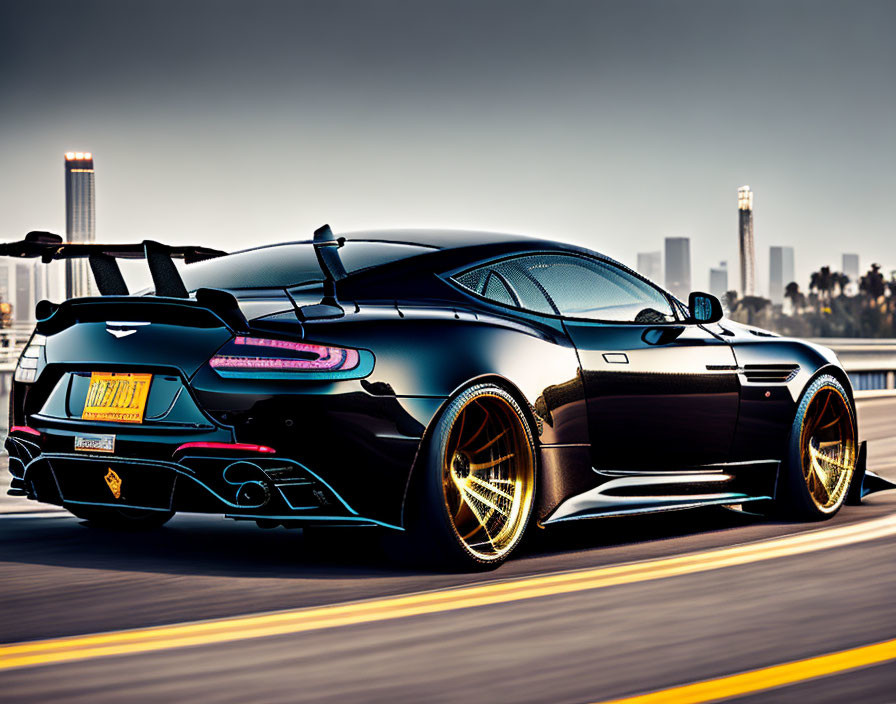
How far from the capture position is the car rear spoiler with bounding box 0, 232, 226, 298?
5.96 metres

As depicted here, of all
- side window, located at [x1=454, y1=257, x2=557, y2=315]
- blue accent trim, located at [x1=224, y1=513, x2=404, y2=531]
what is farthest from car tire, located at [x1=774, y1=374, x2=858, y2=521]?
blue accent trim, located at [x1=224, y1=513, x2=404, y2=531]

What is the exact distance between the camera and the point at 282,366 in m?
5.55

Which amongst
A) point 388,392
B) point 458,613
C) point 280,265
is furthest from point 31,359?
point 458,613

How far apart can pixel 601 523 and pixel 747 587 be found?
2.11 metres

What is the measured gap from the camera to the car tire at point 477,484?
570cm

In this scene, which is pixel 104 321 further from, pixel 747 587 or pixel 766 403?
pixel 766 403

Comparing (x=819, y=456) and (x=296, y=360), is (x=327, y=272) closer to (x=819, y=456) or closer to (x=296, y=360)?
(x=296, y=360)

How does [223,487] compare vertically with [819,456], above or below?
above

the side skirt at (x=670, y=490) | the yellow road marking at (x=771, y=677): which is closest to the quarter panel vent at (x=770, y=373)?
the side skirt at (x=670, y=490)

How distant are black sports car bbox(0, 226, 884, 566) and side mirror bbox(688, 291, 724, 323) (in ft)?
0.05

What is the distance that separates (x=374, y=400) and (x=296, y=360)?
34 cm

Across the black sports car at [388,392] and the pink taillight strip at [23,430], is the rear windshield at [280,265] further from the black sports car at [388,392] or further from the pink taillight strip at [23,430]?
the pink taillight strip at [23,430]

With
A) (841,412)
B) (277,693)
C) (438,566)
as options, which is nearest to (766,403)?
(841,412)

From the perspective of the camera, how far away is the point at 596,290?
277 inches
